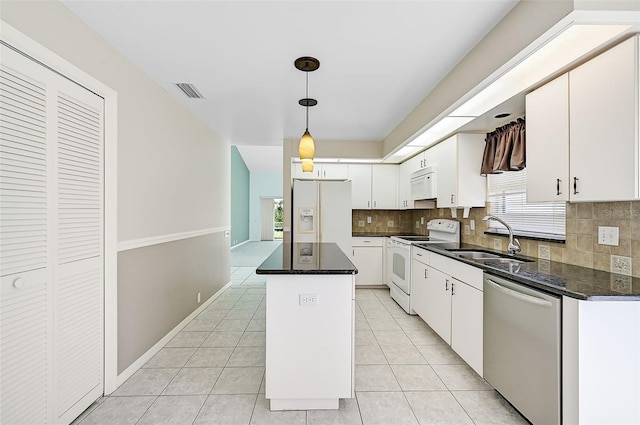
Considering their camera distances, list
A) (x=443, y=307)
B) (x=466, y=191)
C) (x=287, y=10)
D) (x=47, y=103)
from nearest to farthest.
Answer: (x=47, y=103) < (x=287, y=10) < (x=443, y=307) < (x=466, y=191)

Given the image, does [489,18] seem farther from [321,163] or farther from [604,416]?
[321,163]

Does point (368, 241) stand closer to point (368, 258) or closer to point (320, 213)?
Result: point (368, 258)

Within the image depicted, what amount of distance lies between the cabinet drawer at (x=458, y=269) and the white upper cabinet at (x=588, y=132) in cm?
68

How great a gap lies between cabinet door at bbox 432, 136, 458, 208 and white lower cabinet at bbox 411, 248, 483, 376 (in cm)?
74

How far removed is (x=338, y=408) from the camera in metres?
1.98

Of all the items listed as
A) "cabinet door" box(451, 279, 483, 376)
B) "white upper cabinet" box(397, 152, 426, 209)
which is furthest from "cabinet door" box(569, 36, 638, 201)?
"white upper cabinet" box(397, 152, 426, 209)

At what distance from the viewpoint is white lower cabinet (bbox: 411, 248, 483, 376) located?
2.28 metres

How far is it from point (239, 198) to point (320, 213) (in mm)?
7744

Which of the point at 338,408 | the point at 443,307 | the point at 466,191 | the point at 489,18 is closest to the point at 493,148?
the point at 466,191

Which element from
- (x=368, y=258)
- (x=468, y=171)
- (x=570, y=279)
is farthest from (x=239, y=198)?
(x=570, y=279)

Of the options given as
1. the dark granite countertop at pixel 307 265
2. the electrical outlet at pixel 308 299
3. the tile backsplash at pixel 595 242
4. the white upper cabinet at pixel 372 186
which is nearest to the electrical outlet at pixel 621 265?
the tile backsplash at pixel 595 242

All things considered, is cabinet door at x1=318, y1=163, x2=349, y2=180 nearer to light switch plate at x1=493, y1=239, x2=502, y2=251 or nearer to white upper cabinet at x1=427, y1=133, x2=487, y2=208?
white upper cabinet at x1=427, y1=133, x2=487, y2=208

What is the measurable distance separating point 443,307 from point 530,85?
196 cm

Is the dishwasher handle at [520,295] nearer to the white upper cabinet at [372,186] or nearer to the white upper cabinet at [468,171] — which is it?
the white upper cabinet at [468,171]
